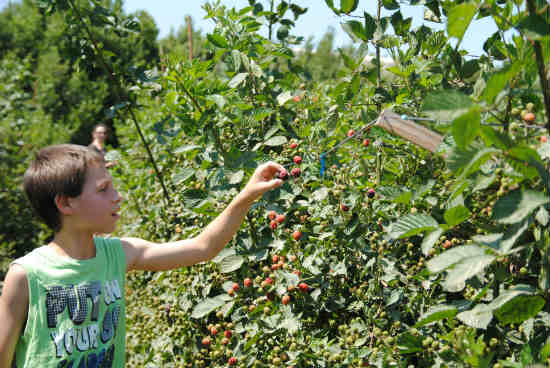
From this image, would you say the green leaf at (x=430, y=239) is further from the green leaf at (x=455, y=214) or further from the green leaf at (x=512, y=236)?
the green leaf at (x=512, y=236)

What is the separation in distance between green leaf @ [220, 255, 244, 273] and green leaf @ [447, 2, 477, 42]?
130 centimetres

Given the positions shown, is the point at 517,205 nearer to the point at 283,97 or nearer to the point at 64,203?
the point at 64,203

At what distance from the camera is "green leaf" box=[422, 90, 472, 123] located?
946 millimetres

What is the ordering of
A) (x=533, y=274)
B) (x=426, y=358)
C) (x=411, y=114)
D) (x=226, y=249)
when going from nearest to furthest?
1. (x=533, y=274)
2. (x=426, y=358)
3. (x=411, y=114)
4. (x=226, y=249)

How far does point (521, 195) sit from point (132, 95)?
2823 millimetres

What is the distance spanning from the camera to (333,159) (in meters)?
1.94

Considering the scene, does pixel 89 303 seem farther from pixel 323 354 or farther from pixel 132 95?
pixel 132 95

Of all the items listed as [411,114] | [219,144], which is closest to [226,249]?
[219,144]

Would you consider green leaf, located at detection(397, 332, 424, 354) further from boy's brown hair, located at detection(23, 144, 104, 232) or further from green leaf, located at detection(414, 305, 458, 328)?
boy's brown hair, located at detection(23, 144, 104, 232)

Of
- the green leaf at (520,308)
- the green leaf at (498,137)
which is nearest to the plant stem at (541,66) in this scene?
the green leaf at (498,137)

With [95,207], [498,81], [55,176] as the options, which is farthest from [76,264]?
[498,81]

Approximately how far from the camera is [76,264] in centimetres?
158

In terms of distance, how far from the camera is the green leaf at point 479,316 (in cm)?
114

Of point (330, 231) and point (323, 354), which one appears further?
point (330, 231)
